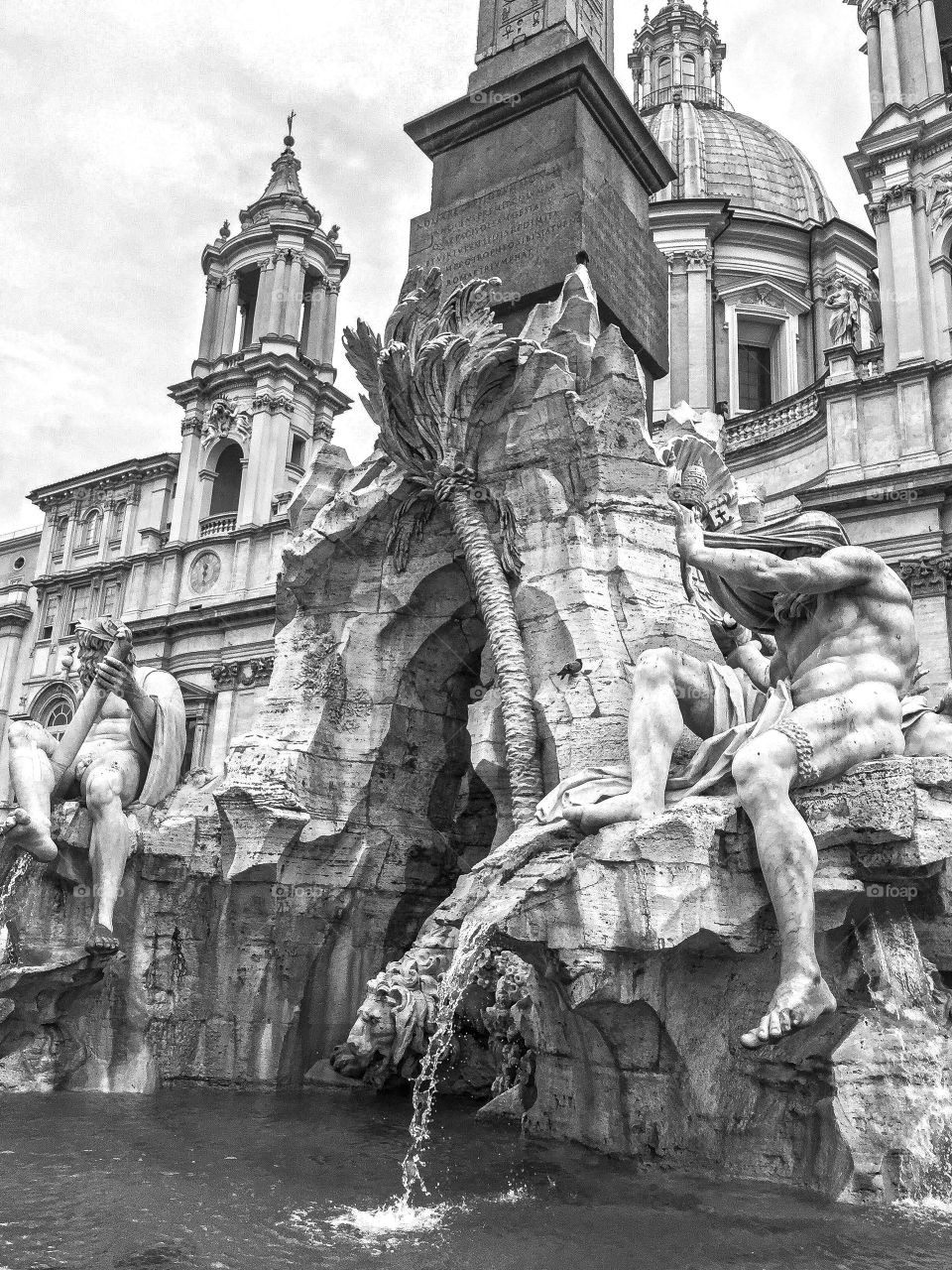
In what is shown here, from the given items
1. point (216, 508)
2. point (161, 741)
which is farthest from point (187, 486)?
point (161, 741)

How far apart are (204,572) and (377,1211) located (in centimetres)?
3187

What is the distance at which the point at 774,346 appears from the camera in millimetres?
38688

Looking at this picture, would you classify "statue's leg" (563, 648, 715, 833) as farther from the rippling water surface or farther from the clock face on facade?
the clock face on facade

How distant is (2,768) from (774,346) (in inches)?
1103

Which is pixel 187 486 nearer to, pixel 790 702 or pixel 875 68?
pixel 875 68

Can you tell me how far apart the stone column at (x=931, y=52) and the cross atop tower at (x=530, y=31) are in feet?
63.4

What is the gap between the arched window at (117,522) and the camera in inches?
1511

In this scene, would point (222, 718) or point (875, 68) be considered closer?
point (875, 68)

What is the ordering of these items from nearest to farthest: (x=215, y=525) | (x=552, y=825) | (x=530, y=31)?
(x=552, y=825) → (x=530, y=31) → (x=215, y=525)

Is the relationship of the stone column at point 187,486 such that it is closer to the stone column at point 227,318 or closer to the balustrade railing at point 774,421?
the stone column at point 227,318

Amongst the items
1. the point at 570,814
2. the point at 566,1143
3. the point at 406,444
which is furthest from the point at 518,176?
the point at 566,1143

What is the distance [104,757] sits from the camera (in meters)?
8.07

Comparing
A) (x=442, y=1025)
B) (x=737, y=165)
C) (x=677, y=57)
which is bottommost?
(x=442, y=1025)

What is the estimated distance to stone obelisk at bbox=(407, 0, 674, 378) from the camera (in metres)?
8.90
